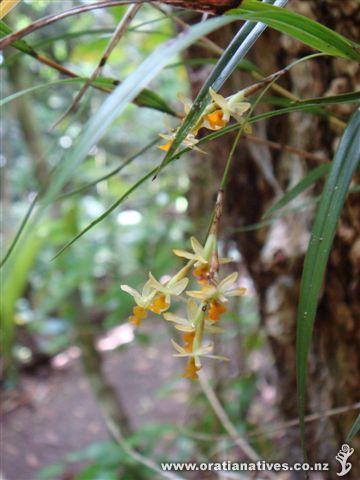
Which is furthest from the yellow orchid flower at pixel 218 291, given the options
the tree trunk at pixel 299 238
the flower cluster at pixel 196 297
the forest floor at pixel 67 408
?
the forest floor at pixel 67 408

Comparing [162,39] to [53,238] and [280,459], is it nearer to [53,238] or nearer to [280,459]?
[53,238]

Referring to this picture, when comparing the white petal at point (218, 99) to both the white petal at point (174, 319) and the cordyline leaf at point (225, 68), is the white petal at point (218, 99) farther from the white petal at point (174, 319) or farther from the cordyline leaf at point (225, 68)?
the white petal at point (174, 319)

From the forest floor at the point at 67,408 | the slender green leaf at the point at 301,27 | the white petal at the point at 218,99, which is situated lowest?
the forest floor at the point at 67,408

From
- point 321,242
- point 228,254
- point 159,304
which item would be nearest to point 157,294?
point 159,304

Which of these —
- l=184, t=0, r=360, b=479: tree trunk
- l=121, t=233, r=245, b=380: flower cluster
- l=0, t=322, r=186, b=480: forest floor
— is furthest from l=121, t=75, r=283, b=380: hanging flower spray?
l=0, t=322, r=186, b=480: forest floor

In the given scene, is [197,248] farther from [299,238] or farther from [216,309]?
[299,238]

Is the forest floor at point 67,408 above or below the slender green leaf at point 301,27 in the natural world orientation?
below
